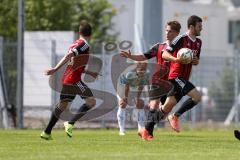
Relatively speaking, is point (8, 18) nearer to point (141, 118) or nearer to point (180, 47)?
point (141, 118)

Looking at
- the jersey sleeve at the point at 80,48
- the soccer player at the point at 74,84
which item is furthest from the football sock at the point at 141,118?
the jersey sleeve at the point at 80,48

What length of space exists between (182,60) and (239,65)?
13.3 metres

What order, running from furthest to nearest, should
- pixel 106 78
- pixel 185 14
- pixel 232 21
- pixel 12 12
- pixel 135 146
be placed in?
pixel 232 21
pixel 185 14
pixel 12 12
pixel 106 78
pixel 135 146

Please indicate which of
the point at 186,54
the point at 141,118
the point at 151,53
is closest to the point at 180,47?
the point at 186,54

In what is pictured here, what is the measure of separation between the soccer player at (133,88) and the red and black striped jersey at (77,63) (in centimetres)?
212

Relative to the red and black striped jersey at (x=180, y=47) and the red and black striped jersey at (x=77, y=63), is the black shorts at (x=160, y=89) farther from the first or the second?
the red and black striped jersey at (x=77, y=63)

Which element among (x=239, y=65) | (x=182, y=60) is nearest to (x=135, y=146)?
(x=182, y=60)

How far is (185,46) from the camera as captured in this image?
15664mm

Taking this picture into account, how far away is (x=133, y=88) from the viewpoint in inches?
859

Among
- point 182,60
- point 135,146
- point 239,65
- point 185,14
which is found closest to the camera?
point 135,146

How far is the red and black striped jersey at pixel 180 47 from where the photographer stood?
15586 millimetres

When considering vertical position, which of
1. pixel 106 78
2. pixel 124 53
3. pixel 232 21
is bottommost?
pixel 232 21

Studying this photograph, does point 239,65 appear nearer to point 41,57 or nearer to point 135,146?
point 41,57

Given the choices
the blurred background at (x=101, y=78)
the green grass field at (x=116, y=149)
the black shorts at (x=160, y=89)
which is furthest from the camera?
the blurred background at (x=101, y=78)
